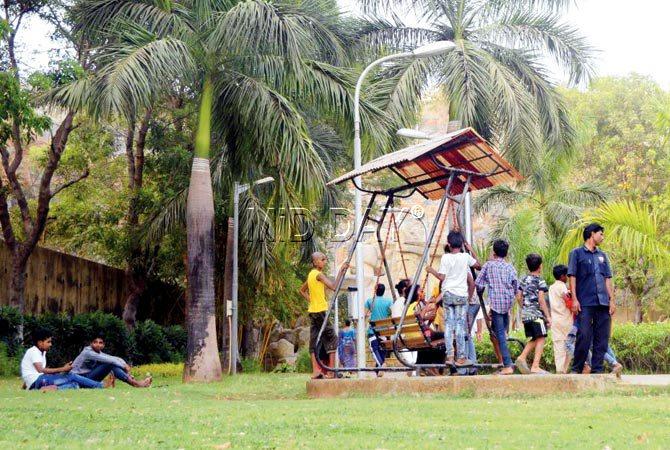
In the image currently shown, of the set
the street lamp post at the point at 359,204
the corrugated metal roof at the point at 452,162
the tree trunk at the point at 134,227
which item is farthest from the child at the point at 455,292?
the tree trunk at the point at 134,227

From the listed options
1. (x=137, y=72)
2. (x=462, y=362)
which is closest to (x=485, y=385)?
(x=462, y=362)

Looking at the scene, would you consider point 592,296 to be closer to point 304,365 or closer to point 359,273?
point 359,273

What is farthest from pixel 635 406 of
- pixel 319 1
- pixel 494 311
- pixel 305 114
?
pixel 305 114

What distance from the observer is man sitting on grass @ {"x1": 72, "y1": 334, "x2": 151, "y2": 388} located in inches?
637

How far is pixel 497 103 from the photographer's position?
2455cm

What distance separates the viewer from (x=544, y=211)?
3775 cm

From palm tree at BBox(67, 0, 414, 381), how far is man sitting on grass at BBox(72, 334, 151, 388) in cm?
365

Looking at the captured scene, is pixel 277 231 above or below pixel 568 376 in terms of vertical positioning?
above

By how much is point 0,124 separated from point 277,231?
7.34 metres

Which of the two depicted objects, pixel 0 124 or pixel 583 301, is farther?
pixel 0 124

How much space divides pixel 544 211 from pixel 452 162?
24.4 m

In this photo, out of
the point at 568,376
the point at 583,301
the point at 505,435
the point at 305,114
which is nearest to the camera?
the point at 505,435

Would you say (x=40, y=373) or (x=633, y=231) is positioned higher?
(x=633, y=231)

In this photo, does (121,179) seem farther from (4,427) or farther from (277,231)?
(4,427)
